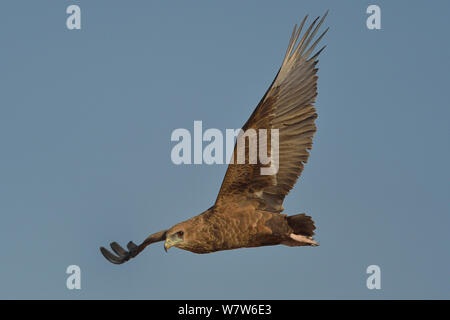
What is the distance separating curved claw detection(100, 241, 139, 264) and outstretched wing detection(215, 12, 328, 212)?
315 centimetres

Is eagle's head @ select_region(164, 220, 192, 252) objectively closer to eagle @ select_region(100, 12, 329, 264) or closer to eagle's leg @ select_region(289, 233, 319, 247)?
eagle @ select_region(100, 12, 329, 264)

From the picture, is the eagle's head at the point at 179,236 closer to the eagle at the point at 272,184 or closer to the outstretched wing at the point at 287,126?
the eagle at the point at 272,184

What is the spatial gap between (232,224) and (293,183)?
126 centimetres

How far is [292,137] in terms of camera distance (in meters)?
10.7

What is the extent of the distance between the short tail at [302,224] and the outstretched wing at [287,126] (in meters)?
0.29

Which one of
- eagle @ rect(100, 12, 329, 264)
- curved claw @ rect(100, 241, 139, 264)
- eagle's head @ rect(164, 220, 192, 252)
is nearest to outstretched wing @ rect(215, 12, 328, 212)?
eagle @ rect(100, 12, 329, 264)

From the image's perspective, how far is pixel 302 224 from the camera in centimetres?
1061

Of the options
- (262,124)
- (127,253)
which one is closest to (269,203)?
(262,124)

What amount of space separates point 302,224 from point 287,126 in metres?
1.53

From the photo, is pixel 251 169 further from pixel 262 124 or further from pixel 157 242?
pixel 157 242

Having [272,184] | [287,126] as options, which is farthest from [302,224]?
[287,126]

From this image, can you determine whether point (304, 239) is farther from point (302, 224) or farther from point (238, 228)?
point (238, 228)

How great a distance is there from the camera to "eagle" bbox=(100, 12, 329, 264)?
10.2m

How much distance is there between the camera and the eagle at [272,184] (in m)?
10.2
